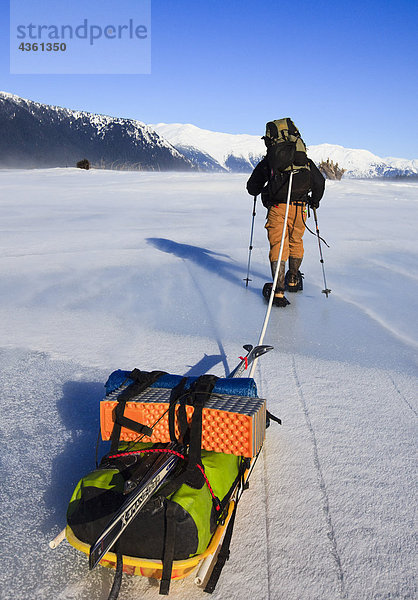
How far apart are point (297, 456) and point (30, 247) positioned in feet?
22.7

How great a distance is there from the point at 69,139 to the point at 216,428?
19679 centimetres

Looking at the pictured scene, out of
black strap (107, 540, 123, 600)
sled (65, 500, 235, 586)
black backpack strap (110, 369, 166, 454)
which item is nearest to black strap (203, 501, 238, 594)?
sled (65, 500, 235, 586)

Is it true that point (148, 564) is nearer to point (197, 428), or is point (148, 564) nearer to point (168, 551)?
point (168, 551)

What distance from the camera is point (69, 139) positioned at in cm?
17975

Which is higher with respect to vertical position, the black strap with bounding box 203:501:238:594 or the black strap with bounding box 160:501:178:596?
the black strap with bounding box 160:501:178:596

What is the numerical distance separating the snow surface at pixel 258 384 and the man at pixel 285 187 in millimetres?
479

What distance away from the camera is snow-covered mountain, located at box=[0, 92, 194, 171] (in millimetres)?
171750

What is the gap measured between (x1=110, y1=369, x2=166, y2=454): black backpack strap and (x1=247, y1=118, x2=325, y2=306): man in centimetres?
316

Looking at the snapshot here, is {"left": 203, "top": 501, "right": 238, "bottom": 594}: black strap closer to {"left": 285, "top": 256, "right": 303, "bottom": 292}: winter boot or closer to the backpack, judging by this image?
the backpack

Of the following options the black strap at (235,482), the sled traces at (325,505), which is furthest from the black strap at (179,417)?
the sled traces at (325,505)

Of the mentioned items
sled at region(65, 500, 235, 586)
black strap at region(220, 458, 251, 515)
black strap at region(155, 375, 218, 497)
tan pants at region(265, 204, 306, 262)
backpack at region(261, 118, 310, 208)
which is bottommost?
Answer: sled at region(65, 500, 235, 586)

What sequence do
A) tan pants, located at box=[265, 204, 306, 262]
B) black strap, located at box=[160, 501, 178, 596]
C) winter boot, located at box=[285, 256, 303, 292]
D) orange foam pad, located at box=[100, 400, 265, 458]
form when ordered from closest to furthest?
black strap, located at box=[160, 501, 178, 596]
orange foam pad, located at box=[100, 400, 265, 458]
tan pants, located at box=[265, 204, 306, 262]
winter boot, located at box=[285, 256, 303, 292]

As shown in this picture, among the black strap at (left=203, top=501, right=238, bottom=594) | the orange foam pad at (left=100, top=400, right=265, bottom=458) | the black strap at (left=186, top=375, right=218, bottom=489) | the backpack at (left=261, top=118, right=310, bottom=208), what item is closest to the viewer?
the black strap at (left=203, top=501, right=238, bottom=594)

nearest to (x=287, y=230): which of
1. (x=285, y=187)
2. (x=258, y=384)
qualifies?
(x=285, y=187)
